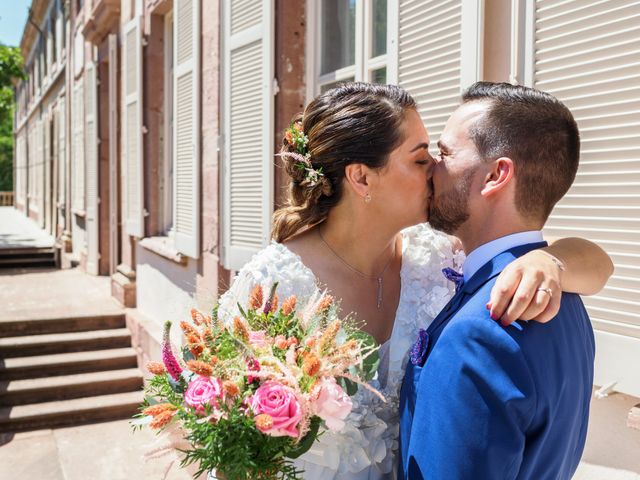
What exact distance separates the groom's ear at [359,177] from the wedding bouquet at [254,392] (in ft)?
2.11

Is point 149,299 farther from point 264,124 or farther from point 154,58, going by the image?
point 264,124

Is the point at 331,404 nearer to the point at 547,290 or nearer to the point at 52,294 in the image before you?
the point at 547,290

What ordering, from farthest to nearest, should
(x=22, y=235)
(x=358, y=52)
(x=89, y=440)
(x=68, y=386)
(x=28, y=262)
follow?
(x=22, y=235) → (x=28, y=262) → (x=68, y=386) → (x=89, y=440) → (x=358, y=52)

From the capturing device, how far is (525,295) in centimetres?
113

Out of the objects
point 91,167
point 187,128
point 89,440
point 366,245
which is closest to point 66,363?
point 89,440

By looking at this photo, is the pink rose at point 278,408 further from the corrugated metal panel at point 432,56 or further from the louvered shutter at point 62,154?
the louvered shutter at point 62,154

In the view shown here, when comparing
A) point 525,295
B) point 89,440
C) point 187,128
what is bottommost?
point 89,440

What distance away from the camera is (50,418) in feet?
20.3

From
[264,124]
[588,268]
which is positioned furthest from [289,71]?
[588,268]

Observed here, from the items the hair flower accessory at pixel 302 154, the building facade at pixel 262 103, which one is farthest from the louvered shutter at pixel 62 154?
the hair flower accessory at pixel 302 154

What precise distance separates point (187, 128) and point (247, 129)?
1381mm

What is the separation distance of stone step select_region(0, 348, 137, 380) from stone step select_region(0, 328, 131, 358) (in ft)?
0.23

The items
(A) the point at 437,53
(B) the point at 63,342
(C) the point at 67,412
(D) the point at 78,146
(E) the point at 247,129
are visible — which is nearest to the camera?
(A) the point at 437,53

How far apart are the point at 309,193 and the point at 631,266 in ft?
3.31
